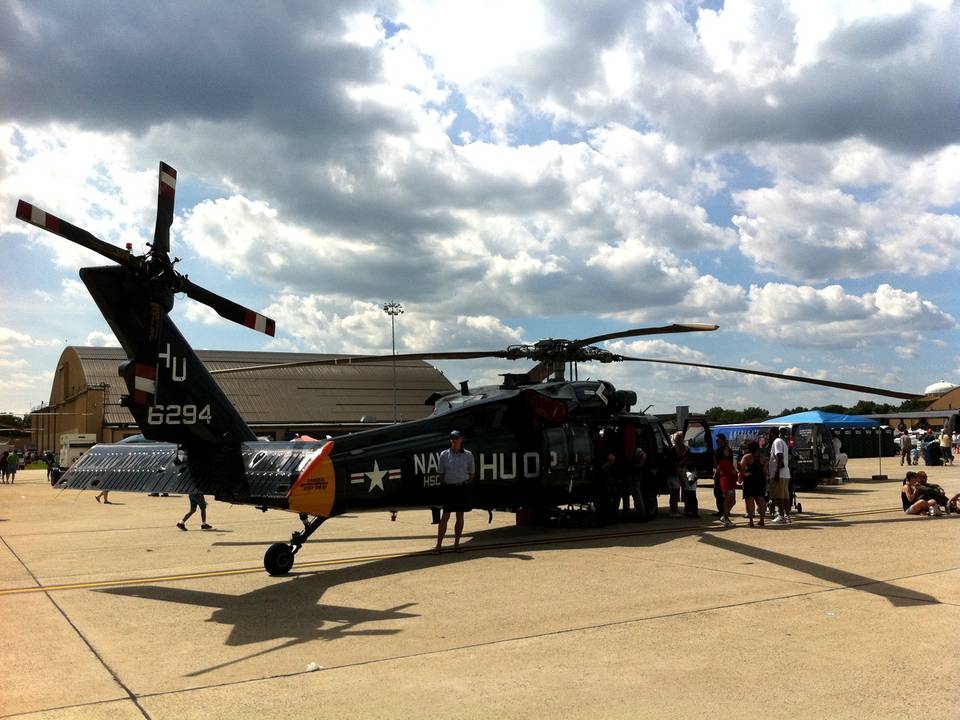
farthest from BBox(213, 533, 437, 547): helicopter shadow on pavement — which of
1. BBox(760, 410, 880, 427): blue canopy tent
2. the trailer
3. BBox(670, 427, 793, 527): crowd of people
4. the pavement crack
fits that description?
the trailer

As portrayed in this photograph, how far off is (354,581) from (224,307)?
13.5 feet

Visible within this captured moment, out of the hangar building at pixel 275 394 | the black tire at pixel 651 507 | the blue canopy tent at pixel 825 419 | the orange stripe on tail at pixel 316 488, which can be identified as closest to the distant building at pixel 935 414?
the blue canopy tent at pixel 825 419

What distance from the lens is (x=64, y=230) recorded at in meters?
8.30

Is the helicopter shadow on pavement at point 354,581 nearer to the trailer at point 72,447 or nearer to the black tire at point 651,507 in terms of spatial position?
the black tire at point 651,507

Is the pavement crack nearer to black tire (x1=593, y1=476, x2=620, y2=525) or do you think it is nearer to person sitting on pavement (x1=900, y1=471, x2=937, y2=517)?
black tire (x1=593, y1=476, x2=620, y2=525)

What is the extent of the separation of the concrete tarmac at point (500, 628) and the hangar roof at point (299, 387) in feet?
191

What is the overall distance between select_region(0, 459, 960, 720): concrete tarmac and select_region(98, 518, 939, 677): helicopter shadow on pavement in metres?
0.05

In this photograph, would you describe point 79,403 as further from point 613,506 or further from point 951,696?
point 951,696

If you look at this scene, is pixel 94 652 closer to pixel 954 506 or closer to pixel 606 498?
pixel 606 498

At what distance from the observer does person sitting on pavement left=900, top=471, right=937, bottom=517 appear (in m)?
15.4

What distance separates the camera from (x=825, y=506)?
1880cm

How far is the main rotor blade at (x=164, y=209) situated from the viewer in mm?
9945

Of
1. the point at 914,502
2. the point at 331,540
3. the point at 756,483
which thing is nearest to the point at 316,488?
the point at 331,540

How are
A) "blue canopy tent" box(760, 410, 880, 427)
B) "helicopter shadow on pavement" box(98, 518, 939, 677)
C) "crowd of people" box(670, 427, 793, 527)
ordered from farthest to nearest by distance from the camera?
"blue canopy tent" box(760, 410, 880, 427) → "crowd of people" box(670, 427, 793, 527) → "helicopter shadow on pavement" box(98, 518, 939, 677)
